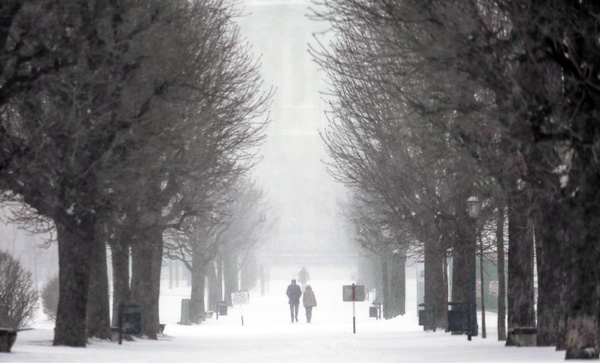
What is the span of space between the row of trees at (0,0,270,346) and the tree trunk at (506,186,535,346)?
649 centimetres

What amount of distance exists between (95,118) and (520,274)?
27.4 ft

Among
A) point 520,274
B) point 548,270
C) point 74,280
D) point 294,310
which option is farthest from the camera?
point 294,310

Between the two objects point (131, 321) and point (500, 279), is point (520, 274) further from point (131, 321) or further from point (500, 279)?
point (131, 321)

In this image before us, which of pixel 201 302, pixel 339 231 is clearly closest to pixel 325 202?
pixel 339 231

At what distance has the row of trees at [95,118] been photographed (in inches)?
784

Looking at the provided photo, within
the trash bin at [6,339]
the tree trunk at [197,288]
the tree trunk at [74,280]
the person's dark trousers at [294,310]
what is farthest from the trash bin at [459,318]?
the tree trunk at [197,288]

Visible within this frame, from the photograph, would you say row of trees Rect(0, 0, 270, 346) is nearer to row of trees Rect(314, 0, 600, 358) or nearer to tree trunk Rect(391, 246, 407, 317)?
row of trees Rect(314, 0, 600, 358)

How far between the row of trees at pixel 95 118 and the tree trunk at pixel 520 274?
6486 mm

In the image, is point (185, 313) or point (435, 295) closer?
point (435, 295)

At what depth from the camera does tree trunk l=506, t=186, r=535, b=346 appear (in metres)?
26.4

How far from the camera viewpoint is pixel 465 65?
17.7 m

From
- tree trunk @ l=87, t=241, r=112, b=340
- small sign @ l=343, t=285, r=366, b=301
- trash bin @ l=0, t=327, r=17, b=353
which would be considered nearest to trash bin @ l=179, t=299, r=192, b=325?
small sign @ l=343, t=285, r=366, b=301

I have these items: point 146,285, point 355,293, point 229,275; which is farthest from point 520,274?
point 229,275

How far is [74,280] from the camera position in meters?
25.8
